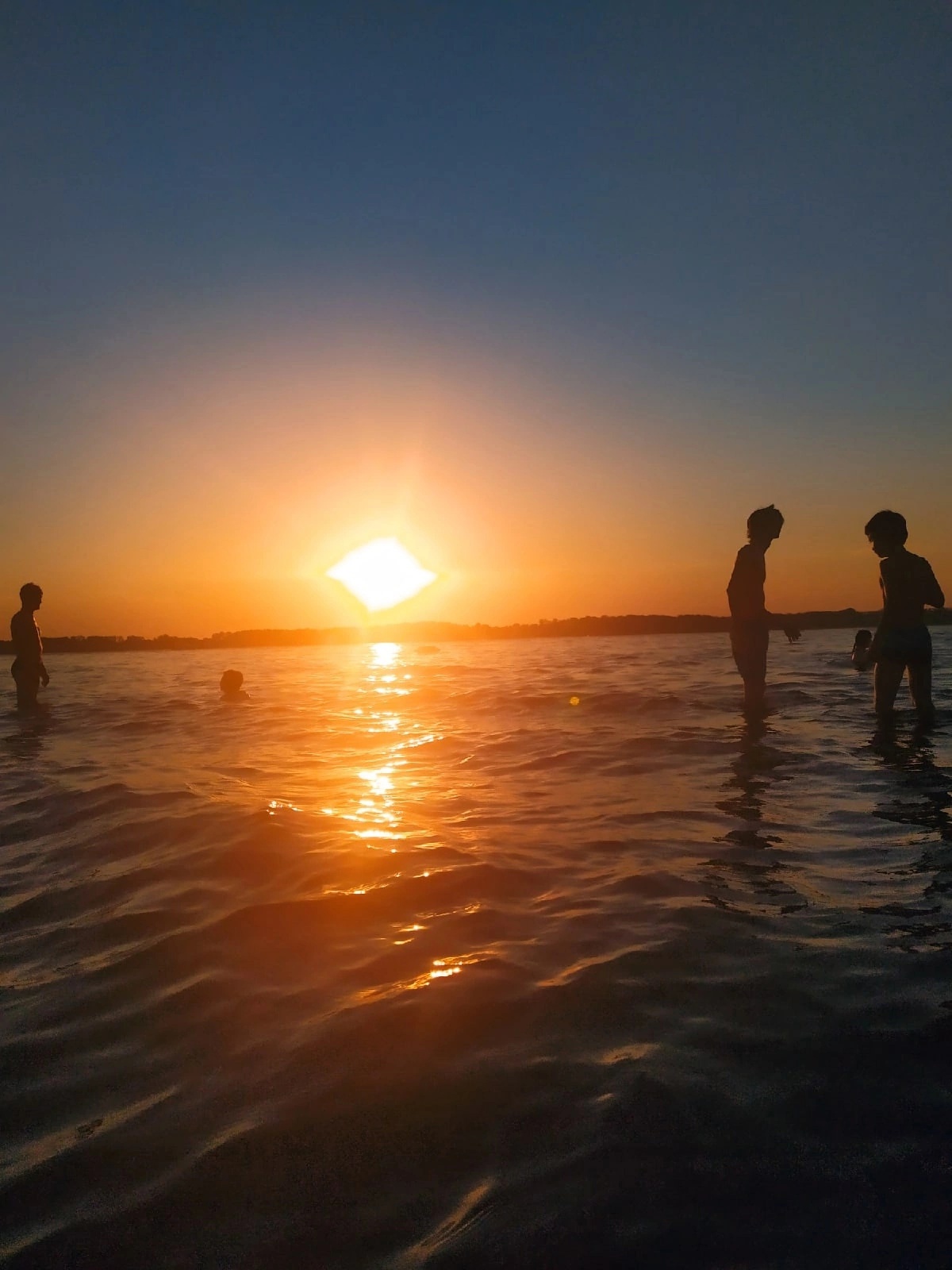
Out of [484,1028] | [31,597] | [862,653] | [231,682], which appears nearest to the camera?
[484,1028]

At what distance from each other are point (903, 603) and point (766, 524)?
237 centimetres

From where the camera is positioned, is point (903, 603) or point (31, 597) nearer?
point (903, 603)

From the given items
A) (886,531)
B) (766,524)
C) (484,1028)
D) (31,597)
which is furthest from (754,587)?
(31,597)

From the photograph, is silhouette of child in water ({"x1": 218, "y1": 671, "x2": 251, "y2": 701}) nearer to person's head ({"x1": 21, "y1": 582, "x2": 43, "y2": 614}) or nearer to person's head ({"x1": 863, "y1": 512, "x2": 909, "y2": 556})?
person's head ({"x1": 21, "y1": 582, "x2": 43, "y2": 614})

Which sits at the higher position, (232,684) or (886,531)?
(886,531)

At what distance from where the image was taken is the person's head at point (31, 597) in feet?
57.0

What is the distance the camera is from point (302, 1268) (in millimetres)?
2232

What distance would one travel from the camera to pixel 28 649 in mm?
18438

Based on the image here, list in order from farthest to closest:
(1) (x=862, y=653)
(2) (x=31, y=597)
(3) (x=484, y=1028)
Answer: (2) (x=31, y=597), (1) (x=862, y=653), (3) (x=484, y=1028)

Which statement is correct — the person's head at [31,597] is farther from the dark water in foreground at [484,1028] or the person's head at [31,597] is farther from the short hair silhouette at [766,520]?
the short hair silhouette at [766,520]

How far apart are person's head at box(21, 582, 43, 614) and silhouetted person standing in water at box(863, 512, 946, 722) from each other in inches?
670

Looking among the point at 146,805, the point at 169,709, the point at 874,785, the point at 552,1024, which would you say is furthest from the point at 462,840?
the point at 169,709

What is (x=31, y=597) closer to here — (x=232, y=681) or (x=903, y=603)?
(x=232, y=681)

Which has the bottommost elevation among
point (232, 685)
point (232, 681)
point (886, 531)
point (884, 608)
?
point (232, 685)
